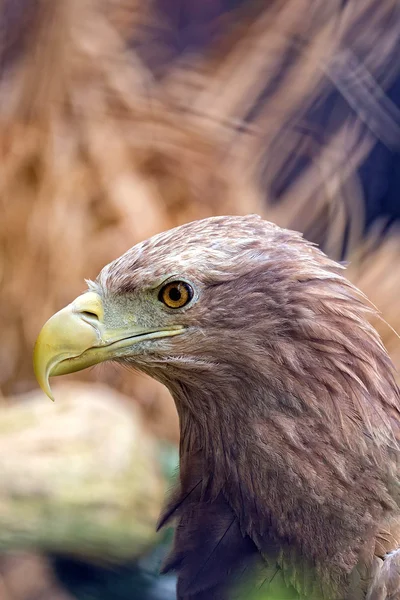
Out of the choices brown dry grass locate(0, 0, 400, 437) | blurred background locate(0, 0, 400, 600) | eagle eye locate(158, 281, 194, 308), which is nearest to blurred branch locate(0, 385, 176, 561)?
blurred background locate(0, 0, 400, 600)

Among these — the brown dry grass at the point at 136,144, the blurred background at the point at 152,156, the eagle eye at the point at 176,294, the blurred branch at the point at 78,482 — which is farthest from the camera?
the brown dry grass at the point at 136,144

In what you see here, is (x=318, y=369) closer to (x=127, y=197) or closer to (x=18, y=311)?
(x=127, y=197)

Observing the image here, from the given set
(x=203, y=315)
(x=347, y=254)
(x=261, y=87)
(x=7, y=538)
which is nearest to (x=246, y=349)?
(x=203, y=315)

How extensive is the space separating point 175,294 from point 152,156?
2252 millimetres

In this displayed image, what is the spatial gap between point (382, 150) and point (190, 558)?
1.96 metres

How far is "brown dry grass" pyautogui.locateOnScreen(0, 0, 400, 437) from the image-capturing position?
3.85 meters

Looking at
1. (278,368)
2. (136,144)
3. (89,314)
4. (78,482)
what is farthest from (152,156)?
(278,368)

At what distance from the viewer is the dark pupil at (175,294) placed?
6.18 feet

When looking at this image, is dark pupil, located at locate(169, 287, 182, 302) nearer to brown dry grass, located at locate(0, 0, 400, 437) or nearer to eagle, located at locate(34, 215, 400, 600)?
eagle, located at locate(34, 215, 400, 600)

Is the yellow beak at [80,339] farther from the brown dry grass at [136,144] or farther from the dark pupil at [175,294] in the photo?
the brown dry grass at [136,144]

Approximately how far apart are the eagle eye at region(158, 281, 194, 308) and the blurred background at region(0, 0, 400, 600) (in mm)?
1766

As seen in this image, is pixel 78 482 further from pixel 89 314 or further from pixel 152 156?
pixel 89 314

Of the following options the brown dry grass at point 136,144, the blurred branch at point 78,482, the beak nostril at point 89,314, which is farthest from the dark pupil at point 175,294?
the brown dry grass at point 136,144

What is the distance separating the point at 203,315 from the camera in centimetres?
191
